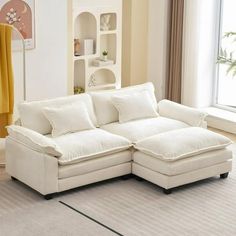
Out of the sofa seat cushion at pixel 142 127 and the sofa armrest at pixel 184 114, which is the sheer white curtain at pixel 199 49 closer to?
the sofa armrest at pixel 184 114

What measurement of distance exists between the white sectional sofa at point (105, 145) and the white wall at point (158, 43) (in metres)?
1.88

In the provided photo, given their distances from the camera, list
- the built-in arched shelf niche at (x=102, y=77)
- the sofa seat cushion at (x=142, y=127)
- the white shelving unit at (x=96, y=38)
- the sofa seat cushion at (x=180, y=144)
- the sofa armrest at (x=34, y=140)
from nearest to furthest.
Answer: the sofa armrest at (x=34, y=140), the sofa seat cushion at (x=180, y=144), the sofa seat cushion at (x=142, y=127), the white shelving unit at (x=96, y=38), the built-in arched shelf niche at (x=102, y=77)

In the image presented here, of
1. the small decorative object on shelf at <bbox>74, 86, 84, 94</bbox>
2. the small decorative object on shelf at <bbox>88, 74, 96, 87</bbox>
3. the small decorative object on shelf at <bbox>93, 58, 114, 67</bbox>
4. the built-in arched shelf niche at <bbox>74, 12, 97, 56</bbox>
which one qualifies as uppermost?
the built-in arched shelf niche at <bbox>74, 12, 97, 56</bbox>

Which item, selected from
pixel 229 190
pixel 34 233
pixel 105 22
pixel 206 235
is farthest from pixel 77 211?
pixel 105 22

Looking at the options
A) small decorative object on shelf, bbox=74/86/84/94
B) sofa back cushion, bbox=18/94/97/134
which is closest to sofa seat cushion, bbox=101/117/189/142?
sofa back cushion, bbox=18/94/97/134

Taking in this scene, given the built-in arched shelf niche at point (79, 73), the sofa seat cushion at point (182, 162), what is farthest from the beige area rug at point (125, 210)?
the built-in arched shelf niche at point (79, 73)

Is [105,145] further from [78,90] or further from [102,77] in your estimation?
[102,77]

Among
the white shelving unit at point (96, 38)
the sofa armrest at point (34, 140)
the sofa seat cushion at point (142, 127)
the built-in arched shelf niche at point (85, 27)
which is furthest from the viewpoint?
the built-in arched shelf niche at point (85, 27)

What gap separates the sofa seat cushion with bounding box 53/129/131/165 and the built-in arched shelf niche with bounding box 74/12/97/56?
3193mm

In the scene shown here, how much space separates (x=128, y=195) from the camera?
19.2 ft

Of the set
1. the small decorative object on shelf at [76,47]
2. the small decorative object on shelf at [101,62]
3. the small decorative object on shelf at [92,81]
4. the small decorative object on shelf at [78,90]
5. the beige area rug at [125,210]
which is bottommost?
the beige area rug at [125,210]

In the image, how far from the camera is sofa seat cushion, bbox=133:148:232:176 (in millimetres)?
5789

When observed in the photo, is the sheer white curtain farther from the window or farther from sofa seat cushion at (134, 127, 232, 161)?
sofa seat cushion at (134, 127, 232, 161)

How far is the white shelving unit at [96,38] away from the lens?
29.7 ft
